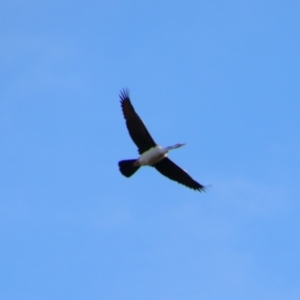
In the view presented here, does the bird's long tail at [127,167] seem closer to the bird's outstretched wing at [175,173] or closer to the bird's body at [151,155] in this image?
the bird's body at [151,155]

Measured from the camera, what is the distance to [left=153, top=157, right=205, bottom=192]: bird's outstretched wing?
2988 centimetres

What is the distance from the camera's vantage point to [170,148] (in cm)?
2967

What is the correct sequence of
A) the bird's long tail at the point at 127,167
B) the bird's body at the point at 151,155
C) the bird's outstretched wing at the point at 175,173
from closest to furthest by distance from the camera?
the bird's body at the point at 151,155, the bird's long tail at the point at 127,167, the bird's outstretched wing at the point at 175,173

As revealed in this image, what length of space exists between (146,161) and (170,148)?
0.89 meters

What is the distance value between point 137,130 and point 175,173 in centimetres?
181

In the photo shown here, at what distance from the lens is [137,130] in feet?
95.8

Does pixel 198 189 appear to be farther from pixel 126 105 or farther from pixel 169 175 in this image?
pixel 126 105

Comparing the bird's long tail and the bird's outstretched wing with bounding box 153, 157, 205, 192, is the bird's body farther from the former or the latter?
the bird's outstretched wing with bounding box 153, 157, 205, 192

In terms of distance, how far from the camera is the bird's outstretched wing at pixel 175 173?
29875 mm

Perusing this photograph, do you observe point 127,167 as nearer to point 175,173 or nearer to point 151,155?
point 151,155

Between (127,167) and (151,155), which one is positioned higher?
(151,155)

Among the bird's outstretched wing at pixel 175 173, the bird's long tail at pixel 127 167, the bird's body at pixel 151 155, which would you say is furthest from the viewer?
the bird's outstretched wing at pixel 175 173

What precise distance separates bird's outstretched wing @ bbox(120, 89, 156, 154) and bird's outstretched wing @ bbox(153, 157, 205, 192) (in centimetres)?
77

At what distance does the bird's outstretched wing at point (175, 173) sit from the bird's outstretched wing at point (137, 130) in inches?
30.4
